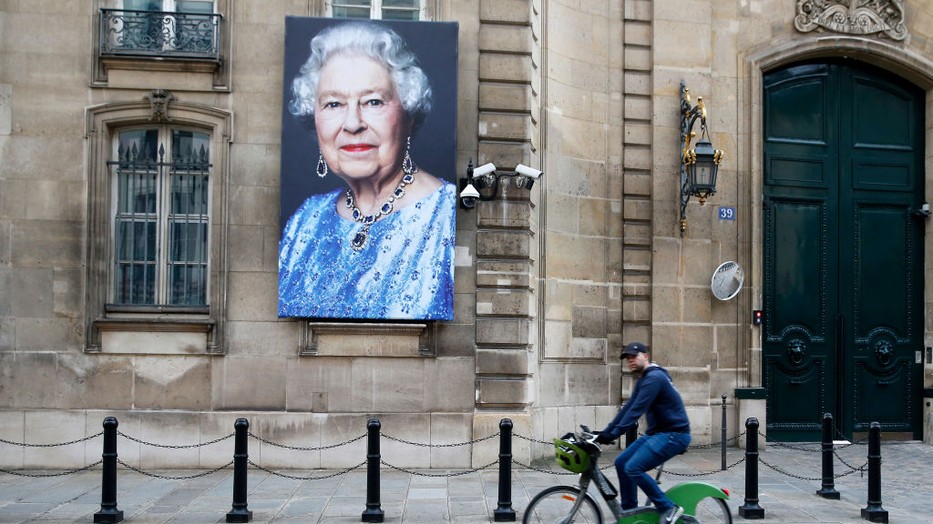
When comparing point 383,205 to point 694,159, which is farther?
point 694,159

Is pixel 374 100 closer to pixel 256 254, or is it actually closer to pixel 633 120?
pixel 256 254

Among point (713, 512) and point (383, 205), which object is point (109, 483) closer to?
point (383, 205)

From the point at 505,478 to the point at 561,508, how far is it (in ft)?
5.71

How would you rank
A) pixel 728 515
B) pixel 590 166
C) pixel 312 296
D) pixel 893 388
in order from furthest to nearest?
pixel 893 388
pixel 590 166
pixel 312 296
pixel 728 515

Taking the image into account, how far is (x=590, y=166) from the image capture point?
48.9 feet

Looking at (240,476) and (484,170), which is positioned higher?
(484,170)

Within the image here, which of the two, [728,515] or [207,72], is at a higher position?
[207,72]

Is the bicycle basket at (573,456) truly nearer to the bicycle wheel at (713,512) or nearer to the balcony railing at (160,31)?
the bicycle wheel at (713,512)

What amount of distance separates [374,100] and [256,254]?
2.59 meters

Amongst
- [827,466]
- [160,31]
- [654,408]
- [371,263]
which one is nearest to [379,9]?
[160,31]

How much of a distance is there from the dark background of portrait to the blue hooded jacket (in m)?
5.46

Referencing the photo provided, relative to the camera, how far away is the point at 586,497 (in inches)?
330

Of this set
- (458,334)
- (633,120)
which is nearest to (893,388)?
(633,120)

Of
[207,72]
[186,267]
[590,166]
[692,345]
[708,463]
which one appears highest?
[207,72]
